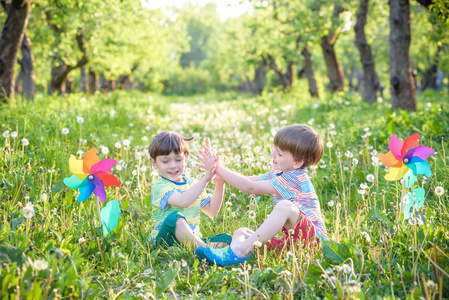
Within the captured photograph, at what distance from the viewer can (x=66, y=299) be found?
6.88 feet

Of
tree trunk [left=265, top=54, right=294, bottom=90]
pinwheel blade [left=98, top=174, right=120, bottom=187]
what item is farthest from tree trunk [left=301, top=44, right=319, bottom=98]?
pinwheel blade [left=98, top=174, right=120, bottom=187]

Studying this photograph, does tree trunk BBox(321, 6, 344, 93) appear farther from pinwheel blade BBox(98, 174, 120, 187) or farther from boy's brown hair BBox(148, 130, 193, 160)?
pinwheel blade BBox(98, 174, 120, 187)

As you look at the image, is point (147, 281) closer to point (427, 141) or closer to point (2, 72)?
point (427, 141)

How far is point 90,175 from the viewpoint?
8.82ft

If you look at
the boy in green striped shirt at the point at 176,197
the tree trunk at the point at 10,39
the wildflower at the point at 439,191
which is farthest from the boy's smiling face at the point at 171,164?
the tree trunk at the point at 10,39

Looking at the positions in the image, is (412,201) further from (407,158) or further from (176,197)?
(176,197)

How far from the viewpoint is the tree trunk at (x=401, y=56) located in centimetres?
786

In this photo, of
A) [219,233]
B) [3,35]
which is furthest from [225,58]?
[219,233]

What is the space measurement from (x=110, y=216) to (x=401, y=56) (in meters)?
7.28

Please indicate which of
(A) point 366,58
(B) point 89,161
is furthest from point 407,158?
(A) point 366,58

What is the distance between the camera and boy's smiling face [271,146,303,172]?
Answer: 3028 millimetres

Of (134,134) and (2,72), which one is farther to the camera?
(2,72)

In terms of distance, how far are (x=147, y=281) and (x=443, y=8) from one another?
221 inches

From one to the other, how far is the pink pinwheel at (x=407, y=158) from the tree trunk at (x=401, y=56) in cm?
576
